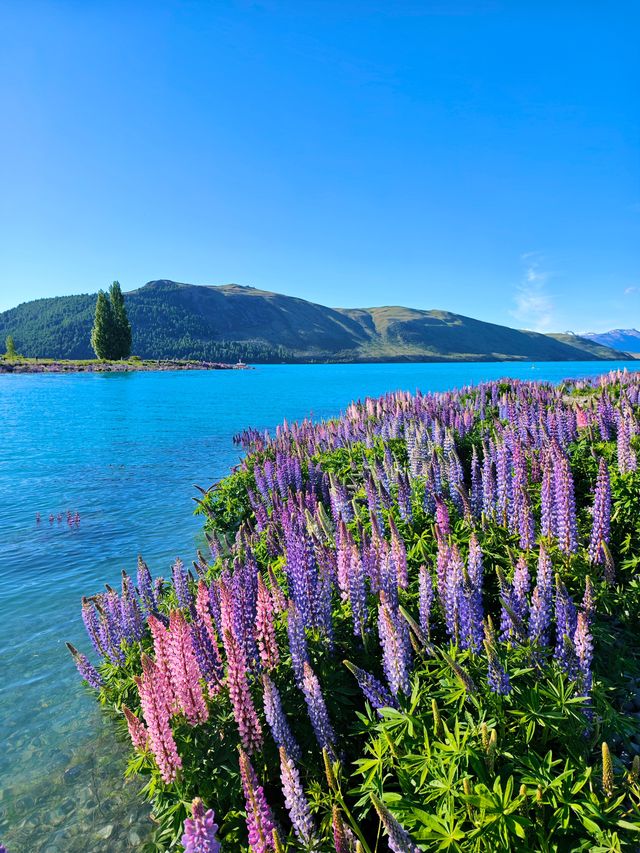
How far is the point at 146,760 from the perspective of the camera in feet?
15.4

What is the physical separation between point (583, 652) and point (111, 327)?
146 m

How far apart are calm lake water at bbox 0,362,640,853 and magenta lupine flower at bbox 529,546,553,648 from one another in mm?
4721

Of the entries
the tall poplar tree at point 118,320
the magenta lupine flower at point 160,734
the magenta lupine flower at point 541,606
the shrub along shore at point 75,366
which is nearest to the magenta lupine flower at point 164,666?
the magenta lupine flower at point 160,734

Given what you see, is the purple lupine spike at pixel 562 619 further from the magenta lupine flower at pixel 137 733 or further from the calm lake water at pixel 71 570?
the calm lake water at pixel 71 570

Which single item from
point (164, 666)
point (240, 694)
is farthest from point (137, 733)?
point (240, 694)

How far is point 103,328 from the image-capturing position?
431 ft

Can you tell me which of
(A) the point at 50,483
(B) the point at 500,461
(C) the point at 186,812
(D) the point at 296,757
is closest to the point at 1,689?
(C) the point at 186,812

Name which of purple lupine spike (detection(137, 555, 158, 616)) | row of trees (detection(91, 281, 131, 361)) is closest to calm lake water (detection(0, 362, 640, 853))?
purple lupine spike (detection(137, 555, 158, 616))

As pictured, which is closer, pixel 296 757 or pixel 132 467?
pixel 296 757

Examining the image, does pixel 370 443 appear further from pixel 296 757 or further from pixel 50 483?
pixel 50 483

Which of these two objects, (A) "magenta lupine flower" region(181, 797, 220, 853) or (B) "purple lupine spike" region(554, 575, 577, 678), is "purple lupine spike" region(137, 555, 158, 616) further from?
(B) "purple lupine spike" region(554, 575, 577, 678)

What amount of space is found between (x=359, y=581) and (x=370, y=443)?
9.76 meters

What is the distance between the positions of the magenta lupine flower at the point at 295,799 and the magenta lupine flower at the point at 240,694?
0.91 metres

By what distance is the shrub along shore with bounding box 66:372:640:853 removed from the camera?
326 cm
